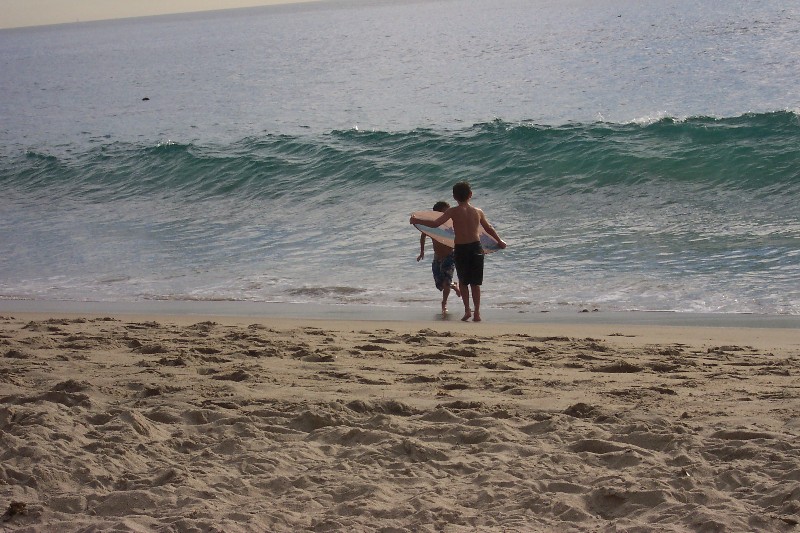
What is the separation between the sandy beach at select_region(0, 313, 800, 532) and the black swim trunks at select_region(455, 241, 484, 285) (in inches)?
67.4

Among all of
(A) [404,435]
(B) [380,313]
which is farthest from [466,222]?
(A) [404,435]

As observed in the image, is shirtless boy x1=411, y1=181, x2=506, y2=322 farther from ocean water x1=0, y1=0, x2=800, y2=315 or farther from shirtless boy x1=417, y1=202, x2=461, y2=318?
ocean water x1=0, y1=0, x2=800, y2=315

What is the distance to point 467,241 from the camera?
889cm

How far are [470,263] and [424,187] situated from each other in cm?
914

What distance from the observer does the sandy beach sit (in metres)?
3.78

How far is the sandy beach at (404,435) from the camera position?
3783mm

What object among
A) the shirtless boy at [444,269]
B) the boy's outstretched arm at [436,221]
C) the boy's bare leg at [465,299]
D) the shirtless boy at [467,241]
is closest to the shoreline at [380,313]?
the boy's bare leg at [465,299]

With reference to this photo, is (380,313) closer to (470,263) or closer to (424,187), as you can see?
(470,263)

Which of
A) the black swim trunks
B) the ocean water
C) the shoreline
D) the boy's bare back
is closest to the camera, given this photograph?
the shoreline

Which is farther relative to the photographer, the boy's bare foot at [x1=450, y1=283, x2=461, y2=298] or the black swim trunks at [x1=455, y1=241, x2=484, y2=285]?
the boy's bare foot at [x1=450, y1=283, x2=461, y2=298]

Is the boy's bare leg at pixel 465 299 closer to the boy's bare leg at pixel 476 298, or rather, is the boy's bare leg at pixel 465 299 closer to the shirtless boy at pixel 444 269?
the boy's bare leg at pixel 476 298

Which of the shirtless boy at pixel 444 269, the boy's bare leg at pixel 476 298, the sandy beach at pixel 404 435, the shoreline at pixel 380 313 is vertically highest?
the shirtless boy at pixel 444 269

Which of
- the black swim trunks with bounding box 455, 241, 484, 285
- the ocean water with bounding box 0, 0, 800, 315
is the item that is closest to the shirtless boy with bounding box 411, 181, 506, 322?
the black swim trunks with bounding box 455, 241, 484, 285

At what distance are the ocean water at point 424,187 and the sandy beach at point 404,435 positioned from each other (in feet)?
9.10
